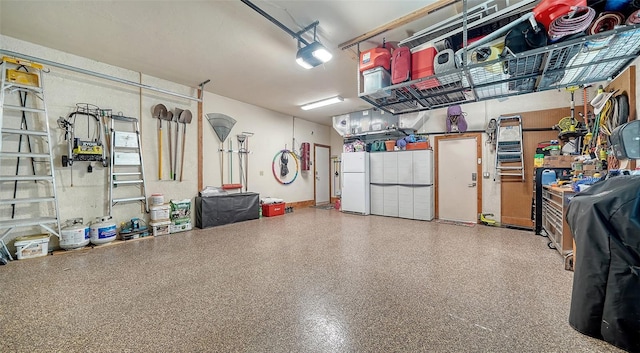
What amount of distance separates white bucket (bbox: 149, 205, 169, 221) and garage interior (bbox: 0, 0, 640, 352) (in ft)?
0.17

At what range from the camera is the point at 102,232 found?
11.9 ft

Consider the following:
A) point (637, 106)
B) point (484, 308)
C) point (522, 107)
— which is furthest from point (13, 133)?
point (522, 107)

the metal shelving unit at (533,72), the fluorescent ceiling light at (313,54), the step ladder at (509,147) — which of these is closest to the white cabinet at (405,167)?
the step ladder at (509,147)

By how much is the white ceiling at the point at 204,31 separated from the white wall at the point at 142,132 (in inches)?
8.5

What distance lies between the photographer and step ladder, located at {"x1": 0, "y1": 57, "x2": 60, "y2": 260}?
123 inches

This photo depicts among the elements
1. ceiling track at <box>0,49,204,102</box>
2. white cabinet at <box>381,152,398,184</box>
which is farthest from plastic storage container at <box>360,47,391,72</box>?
ceiling track at <box>0,49,204,102</box>

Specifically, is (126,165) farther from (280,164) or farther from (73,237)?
(280,164)

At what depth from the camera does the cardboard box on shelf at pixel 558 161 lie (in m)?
3.84

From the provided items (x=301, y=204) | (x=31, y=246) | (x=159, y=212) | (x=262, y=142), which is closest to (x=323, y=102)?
(x=262, y=142)

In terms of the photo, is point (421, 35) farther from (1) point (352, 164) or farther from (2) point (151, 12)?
(1) point (352, 164)

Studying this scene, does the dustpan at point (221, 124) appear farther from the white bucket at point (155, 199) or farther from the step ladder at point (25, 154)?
the step ladder at point (25, 154)

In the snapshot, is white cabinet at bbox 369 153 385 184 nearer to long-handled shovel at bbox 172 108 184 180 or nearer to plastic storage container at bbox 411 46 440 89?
plastic storage container at bbox 411 46 440 89

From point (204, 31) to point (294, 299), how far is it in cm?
342

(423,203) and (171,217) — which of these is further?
(423,203)
